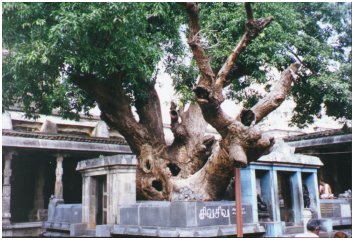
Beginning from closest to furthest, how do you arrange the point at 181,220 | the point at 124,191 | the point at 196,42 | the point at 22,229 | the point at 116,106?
the point at 196,42 < the point at 181,220 < the point at 124,191 < the point at 116,106 < the point at 22,229

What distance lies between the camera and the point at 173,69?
14.0 metres

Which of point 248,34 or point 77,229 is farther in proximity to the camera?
point 77,229

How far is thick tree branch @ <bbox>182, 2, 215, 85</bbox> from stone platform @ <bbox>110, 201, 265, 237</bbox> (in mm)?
2859

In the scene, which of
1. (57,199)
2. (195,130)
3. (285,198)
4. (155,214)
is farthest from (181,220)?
(57,199)

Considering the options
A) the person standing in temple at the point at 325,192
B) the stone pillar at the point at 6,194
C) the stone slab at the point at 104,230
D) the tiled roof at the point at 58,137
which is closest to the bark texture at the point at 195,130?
the stone slab at the point at 104,230

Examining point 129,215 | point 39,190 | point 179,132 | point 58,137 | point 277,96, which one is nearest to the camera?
point 277,96

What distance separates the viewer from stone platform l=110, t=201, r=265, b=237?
27.2 ft

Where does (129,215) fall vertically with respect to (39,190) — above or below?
below

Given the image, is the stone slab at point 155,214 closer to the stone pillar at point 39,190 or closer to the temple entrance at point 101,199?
the temple entrance at point 101,199

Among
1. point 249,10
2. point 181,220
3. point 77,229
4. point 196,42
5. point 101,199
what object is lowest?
point 77,229

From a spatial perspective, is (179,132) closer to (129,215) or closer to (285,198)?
(129,215)

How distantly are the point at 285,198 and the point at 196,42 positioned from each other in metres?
6.65

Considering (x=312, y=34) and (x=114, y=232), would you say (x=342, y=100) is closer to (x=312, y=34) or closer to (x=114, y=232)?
(x=312, y=34)

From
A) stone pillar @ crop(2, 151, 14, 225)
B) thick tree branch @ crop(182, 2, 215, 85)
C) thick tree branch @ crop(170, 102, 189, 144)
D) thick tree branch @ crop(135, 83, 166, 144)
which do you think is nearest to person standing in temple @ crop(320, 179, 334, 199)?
thick tree branch @ crop(170, 102, 189, 144)
